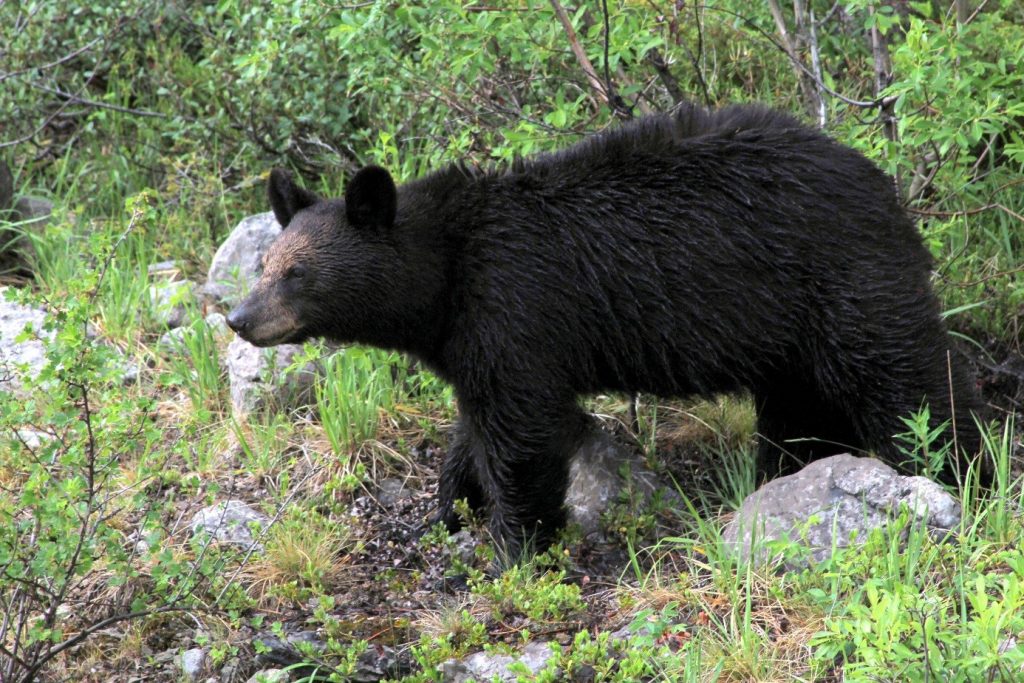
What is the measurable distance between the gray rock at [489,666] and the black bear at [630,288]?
0.71 meters

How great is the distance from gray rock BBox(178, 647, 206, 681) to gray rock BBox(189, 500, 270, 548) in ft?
2.18

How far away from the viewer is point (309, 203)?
5328mm

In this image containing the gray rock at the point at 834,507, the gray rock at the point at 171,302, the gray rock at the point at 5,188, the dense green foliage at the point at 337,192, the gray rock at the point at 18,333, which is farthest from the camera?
the gray rock at the point at 5,188

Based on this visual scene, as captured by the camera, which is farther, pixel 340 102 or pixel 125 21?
pixel 125 21

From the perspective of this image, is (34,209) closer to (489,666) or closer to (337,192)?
(337,192)

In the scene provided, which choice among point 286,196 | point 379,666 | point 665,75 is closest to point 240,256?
point 286,196

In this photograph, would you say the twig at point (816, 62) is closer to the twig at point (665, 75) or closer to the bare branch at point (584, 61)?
the twig at point (665, 75)

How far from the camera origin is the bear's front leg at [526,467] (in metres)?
4.92

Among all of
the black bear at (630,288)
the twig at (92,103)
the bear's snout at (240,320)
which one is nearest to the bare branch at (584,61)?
the black bear at (630,288)

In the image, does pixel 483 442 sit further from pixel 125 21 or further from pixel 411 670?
pixel 125 21

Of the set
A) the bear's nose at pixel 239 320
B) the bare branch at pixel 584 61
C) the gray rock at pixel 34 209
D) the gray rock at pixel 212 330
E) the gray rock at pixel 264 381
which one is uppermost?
the bare branch at pixel 584 61

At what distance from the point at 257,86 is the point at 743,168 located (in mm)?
3862

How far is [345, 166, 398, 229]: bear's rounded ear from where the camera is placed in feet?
16.2

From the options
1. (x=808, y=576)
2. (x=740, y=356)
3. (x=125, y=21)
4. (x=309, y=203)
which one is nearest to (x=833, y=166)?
(x=740, y=356)
